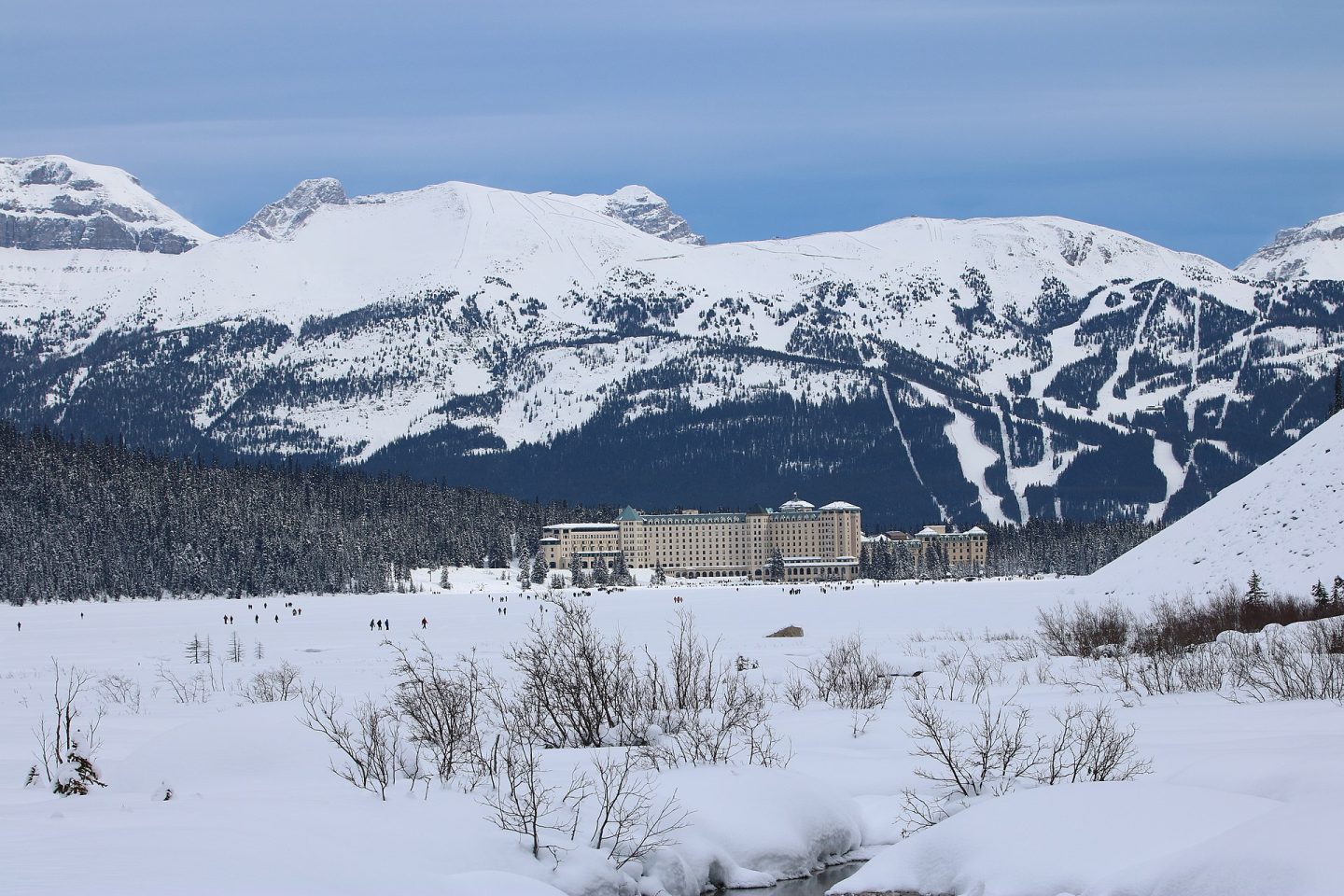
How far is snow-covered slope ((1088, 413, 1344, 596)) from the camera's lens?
87812 mm

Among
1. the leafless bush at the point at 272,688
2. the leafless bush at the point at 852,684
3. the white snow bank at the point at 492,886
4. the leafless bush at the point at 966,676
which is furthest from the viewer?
the leafless bush at the point at 272,688

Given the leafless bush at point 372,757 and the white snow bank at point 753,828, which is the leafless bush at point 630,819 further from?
the leafless bush at point 372,757

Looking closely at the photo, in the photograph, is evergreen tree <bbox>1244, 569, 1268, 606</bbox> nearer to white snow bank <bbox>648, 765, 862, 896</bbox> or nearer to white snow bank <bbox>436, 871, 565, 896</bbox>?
white snow bank <bbox>648, 765, 862, 896</bbox>

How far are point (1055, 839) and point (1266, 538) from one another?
80.7m

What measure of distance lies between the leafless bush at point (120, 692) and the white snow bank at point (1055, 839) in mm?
35725

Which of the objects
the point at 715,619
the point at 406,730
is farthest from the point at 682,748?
the point at 715,619

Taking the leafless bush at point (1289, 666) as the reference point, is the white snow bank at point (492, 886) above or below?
below

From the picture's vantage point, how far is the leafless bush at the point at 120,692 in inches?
2068

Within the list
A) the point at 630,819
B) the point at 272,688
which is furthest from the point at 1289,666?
the point at 272,688

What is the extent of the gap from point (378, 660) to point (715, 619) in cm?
→ 4876

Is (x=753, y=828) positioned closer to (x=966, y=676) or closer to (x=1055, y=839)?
(x=1055, y=839)

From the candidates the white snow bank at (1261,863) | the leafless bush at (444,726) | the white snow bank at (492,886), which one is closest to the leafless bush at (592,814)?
the white snow bank at (492,886)

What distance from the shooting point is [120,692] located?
56312 mm

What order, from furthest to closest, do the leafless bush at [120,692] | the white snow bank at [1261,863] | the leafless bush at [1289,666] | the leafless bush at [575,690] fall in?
the leafless bush at [120,692], the leafless bush at [1289,666], the leafless bush at [575,690], the white snow bank at [1261,863]
